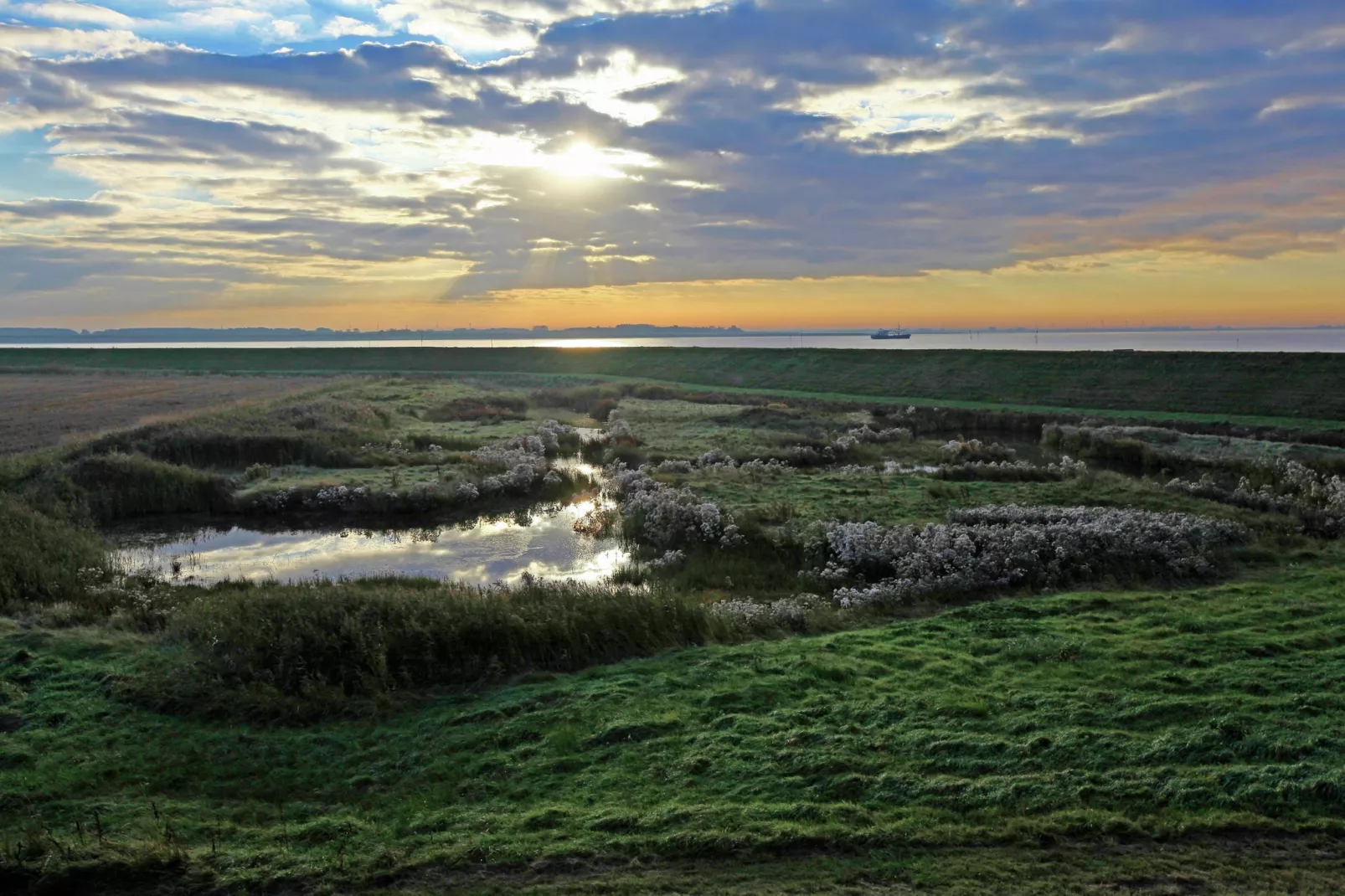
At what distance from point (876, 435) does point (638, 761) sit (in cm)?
3313

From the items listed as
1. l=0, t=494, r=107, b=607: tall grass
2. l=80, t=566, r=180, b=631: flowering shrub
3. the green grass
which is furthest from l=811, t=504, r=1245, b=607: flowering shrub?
the green grass

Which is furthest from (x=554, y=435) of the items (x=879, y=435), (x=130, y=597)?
(x=130, y=597)

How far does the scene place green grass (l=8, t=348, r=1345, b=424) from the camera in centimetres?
4388

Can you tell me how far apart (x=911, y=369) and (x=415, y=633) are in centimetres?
5832

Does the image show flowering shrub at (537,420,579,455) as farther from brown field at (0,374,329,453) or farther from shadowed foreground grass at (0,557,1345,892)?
shadowed foreground grass at (0,557,1345,892)

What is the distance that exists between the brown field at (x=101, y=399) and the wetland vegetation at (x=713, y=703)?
16.5 m

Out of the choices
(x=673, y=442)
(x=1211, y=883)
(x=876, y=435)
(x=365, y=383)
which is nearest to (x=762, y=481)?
(x=673, y=442)

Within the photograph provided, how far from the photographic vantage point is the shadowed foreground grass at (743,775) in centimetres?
704

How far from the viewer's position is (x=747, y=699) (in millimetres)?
10508

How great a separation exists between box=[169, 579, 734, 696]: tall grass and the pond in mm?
5223

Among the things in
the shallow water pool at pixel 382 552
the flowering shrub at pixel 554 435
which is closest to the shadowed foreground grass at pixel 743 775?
the shallow water pool at pixel 382 552

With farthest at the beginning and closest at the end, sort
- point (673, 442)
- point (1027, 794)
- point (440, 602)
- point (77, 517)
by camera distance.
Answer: point (673, 442)
point (77, 517)
point (440, 602)
point (1027, 794)

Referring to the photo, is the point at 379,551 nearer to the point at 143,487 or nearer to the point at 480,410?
the point at 143,487

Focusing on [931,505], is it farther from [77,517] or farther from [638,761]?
[77,517]
